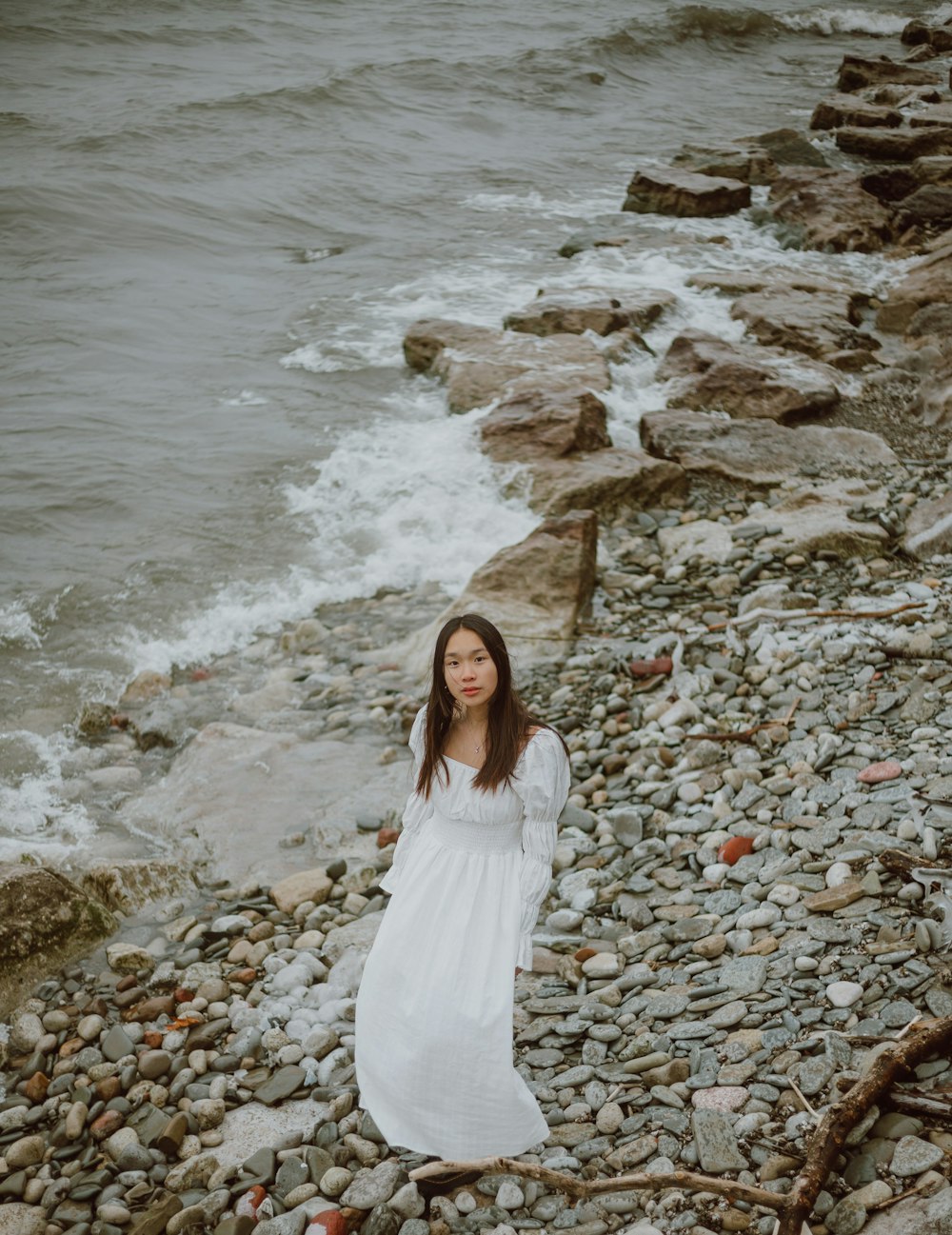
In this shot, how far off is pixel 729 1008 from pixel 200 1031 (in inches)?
85.6

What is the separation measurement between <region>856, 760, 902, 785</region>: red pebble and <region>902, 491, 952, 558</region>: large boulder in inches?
102

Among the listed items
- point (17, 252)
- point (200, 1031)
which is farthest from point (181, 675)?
point (17, 252)

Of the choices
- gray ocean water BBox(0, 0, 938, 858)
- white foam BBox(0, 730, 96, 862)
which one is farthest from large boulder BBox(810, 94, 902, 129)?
white foam BBox(0, 730, 96, 862)

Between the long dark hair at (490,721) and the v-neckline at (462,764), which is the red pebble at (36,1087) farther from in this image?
the v-neckline at (462,764)

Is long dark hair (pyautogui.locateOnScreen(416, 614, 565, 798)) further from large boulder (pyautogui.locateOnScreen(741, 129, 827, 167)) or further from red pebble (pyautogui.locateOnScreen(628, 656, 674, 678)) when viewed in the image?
large boulder (pyautogui.locateOnScreen(741, 129, 827, 167))

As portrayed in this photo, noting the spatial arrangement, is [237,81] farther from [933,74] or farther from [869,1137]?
[869,1137]

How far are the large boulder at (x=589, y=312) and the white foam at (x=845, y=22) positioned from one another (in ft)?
86.2

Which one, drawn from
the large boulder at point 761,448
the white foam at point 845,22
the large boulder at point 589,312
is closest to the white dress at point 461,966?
the large boulder at point 761,448

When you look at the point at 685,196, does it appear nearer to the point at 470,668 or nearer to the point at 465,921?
the point at 470,668

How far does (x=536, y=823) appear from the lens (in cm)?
369

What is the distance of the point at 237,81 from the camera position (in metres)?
Result: 24.1

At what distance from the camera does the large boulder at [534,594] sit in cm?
721

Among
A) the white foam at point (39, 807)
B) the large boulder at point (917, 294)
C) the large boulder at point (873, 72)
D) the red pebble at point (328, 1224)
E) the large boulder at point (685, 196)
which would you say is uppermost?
the large boulder at point (873, 72)

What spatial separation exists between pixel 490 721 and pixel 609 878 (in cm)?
165
